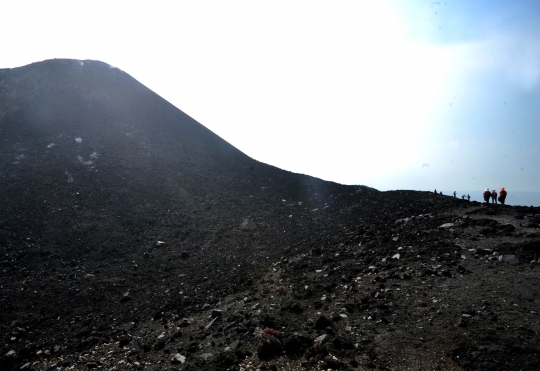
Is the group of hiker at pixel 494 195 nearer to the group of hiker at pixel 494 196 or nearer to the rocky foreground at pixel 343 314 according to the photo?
the group of hiker at pixel 494 196

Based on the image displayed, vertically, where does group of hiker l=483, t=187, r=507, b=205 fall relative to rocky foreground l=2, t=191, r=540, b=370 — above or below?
above

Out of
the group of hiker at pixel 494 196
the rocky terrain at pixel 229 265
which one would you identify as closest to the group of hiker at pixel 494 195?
the group of hiker at pixel 494 196

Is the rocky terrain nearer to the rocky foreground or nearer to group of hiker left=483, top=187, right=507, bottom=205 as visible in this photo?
the rocky foreground

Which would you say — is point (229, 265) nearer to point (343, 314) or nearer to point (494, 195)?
point (343, 314)

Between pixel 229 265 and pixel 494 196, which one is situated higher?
pixel 494 196

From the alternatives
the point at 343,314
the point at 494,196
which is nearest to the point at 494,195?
the point at 494,196

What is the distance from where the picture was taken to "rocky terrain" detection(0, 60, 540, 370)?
26.3 ft

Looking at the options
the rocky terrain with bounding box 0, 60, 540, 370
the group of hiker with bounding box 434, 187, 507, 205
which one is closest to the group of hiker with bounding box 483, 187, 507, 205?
the group of hiker with bounding box 434, 187, 507, 205

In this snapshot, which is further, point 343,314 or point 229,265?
point 229,265

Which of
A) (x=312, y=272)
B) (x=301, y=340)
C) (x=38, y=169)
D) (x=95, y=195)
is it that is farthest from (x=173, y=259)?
(x=38, y=169)

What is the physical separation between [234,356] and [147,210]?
15922 mm

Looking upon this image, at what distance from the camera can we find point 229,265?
51.0 feet

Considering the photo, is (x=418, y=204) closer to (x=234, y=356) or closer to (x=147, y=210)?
(x=234, y=356)

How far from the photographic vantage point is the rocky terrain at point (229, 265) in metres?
8.02
